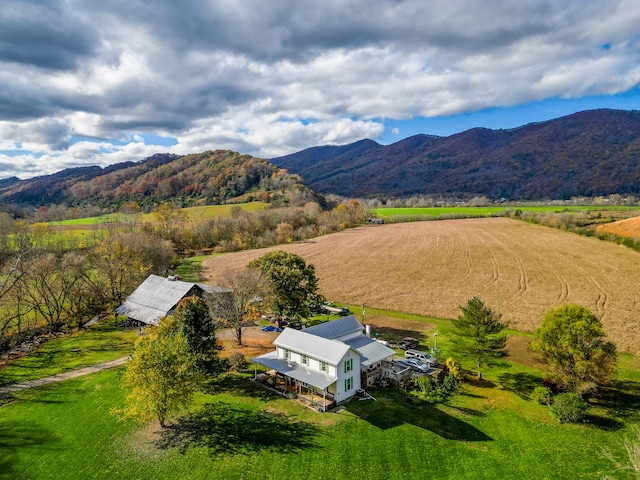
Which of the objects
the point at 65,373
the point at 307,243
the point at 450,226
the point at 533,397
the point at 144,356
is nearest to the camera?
the point at 144,356

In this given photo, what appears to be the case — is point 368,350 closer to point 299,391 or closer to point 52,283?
point 299,391

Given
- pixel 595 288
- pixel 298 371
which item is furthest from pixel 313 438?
pixel 595 288

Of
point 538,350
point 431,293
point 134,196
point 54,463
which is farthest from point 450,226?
point 134,196

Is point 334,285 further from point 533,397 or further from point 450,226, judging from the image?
point 450,226

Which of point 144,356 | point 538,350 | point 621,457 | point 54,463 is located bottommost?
point 621,457

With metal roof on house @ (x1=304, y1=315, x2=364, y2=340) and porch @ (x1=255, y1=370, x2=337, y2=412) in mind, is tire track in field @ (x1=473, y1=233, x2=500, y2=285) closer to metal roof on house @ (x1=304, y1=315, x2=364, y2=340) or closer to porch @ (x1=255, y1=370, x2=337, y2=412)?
metal roof on house @ (x1=304, y1=315, x2=364, y2=340)

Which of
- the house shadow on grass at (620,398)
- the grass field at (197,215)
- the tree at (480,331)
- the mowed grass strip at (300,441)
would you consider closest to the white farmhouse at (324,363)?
the mowed grass strip at (300,441)

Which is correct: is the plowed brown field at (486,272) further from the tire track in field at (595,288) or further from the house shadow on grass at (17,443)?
the house shadow on grass at (17,443)
